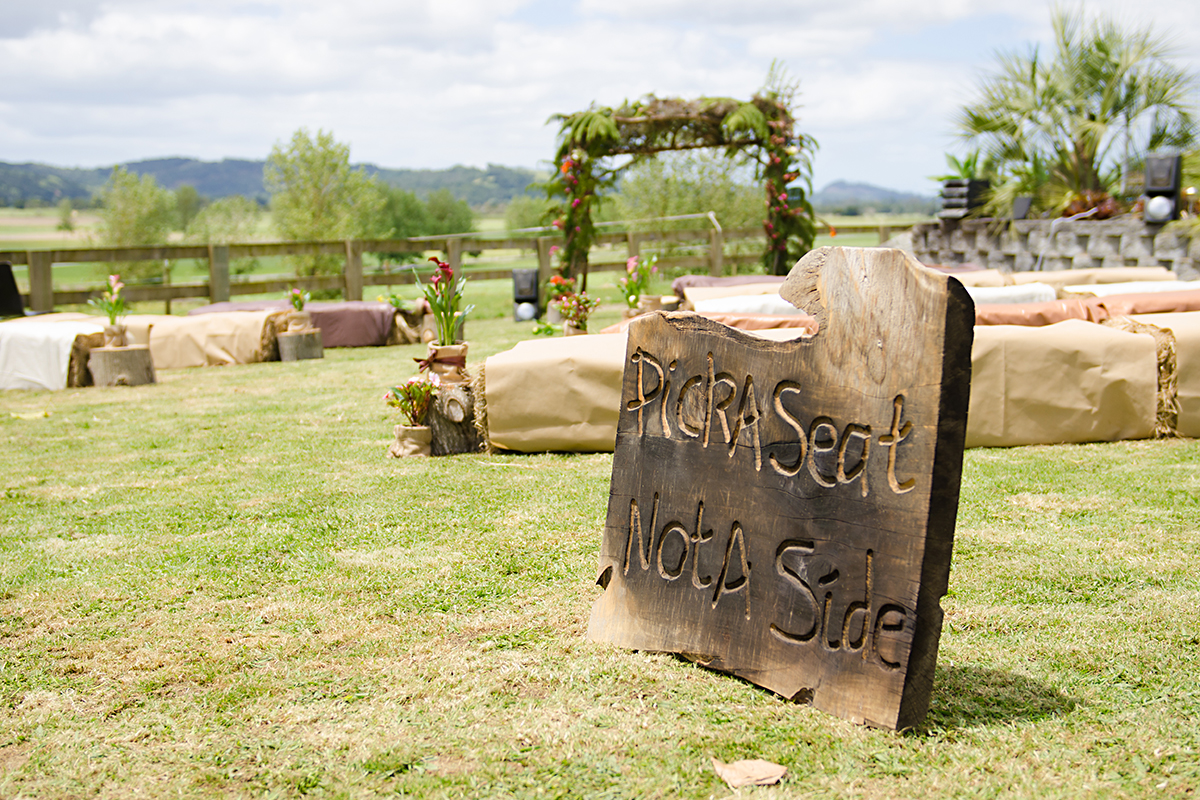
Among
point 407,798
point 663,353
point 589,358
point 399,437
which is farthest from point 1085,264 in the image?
point 407,798

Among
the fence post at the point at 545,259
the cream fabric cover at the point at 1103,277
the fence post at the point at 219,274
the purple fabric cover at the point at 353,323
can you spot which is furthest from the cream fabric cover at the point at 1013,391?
the fence post at the point at 545,259

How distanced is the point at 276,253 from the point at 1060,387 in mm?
12260

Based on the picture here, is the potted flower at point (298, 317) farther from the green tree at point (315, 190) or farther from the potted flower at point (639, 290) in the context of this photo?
the green tree at point (315, 190)

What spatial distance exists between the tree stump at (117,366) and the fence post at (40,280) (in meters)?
4.13

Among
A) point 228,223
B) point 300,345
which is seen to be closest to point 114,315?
point 300,345

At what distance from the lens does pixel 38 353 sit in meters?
7.62

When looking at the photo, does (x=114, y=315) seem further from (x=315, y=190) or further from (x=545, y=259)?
(x=315, y=190)

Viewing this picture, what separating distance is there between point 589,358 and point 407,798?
10.5ft

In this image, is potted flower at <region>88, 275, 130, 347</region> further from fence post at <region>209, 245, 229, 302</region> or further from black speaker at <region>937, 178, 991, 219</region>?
black speaker at <region>937, 178, 991, 219</region>

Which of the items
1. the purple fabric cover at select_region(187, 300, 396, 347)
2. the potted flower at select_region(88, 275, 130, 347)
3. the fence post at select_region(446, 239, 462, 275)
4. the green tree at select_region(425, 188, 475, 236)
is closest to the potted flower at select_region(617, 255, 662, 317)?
the purple fabric cover at select_region(187, 300, 396, 347)

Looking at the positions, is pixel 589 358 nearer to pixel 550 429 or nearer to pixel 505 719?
pixel 550 429

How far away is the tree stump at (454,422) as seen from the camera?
189 inches

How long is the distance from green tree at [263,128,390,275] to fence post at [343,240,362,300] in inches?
816

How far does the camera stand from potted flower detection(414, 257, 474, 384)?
Answer: 4855 millimetres
